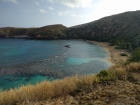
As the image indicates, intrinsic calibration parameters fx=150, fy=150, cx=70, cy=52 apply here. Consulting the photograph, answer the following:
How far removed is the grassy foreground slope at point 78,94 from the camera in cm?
469

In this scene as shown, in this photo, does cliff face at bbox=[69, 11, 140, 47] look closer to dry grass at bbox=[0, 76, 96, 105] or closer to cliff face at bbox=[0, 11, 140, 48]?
cliff face at bbox=[0, 11, 140, 48]

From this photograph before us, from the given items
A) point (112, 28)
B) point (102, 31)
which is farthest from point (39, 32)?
point (112, 28)

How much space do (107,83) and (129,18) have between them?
93886 mm

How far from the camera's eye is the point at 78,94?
214 inches

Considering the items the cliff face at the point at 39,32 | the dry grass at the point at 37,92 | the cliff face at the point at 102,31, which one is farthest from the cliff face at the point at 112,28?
the dry grass at the point at 37,92

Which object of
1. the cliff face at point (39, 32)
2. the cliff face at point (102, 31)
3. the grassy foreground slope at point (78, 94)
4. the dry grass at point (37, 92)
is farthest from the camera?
the cliff face at point (39, 32)

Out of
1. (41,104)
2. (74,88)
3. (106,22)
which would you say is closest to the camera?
(41,104)

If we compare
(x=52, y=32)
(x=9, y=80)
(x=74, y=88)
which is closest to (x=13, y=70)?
(x=9, y=80)

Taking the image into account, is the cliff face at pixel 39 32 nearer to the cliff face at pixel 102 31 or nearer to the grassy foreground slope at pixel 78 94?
the cliff face at pixel 102 31

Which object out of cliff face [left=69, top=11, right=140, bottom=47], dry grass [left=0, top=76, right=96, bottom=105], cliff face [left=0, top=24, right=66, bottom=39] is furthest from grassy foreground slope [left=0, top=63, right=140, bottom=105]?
cliff face [left=0, top=24, right=66, bottom=39]

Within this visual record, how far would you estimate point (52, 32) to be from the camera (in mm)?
107438

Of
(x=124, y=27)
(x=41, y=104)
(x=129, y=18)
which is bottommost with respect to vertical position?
(x=41, y=104)

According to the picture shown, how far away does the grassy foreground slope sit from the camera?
469cm

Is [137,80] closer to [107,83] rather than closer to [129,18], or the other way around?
[107,83]
